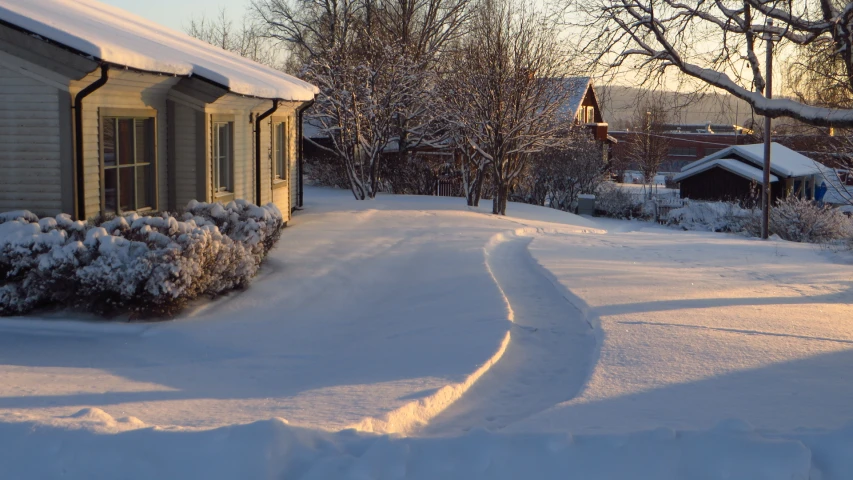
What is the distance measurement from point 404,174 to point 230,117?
18093 mm

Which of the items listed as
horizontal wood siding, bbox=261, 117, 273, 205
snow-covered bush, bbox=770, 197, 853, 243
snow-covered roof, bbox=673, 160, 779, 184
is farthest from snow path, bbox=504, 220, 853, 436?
snow-covered roof, bbox=673, 160, 779, 184

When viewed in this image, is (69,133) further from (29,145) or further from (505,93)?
(505,93)

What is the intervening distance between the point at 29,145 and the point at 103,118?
0.99 m

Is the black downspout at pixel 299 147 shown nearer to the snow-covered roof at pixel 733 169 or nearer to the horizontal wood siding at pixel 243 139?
the horizontal wood siding at pixel 243 139

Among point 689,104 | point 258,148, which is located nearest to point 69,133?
point 258,148

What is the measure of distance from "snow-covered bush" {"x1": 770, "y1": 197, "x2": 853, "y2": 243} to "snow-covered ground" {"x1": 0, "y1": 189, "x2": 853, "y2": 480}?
12.5 m

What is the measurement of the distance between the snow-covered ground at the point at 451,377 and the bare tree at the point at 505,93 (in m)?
10.1

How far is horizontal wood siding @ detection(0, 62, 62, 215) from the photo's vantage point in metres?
8.97

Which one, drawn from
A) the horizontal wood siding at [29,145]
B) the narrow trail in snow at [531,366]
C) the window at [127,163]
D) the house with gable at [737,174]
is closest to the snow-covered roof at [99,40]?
the horizontal wood siding at [29,145]

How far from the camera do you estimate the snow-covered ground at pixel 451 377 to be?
177 inches

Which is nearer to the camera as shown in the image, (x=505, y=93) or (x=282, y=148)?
(x=282, y=148)

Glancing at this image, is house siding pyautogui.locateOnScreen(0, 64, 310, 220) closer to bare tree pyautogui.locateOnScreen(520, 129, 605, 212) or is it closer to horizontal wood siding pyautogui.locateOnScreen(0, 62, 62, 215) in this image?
horizontal wood siding pyautogui.locateOnScreen(0, 62, 62, 215)

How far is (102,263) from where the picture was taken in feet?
26.6

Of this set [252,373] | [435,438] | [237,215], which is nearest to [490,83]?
[237,215]
